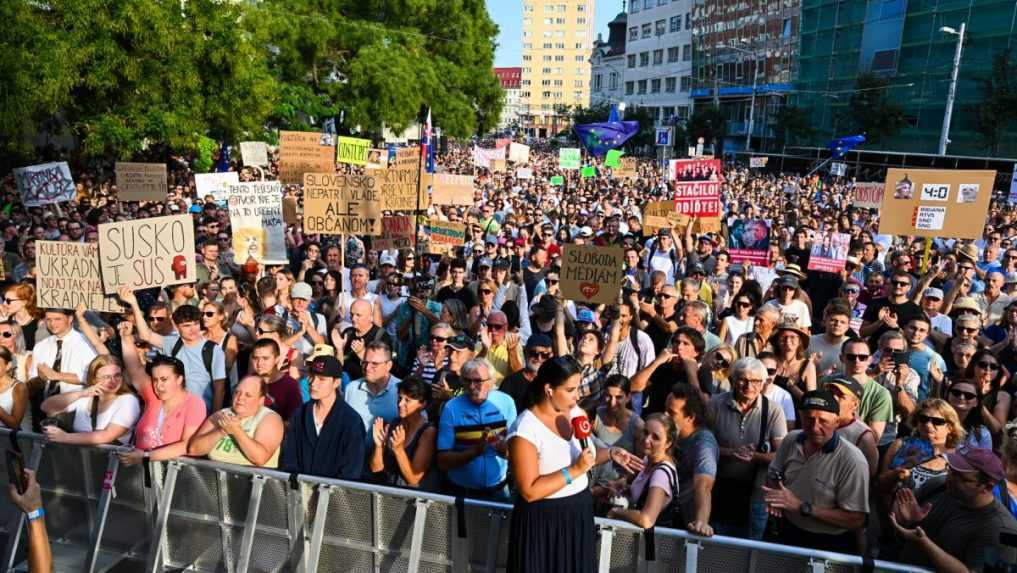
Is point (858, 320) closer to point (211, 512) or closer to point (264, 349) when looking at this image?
point (264, 349)

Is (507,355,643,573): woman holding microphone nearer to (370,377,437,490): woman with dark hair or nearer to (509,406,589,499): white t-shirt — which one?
(509,406,589,499): white t-shirt

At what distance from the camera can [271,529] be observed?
4.15m

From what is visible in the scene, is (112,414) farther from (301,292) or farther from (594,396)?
(594,396)

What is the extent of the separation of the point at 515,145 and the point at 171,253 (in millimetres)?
17896

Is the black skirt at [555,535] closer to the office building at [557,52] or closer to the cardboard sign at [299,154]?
the cardboard sign at [299,154]

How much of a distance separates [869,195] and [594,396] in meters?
12.1

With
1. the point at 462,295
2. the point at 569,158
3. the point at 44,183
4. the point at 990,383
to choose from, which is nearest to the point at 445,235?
→ the point at 462,295

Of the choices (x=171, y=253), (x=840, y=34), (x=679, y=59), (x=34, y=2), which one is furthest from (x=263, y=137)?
(x=679, y=59)

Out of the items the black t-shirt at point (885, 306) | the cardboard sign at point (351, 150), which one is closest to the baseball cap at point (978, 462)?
the black t-shirt at point (885, 306)

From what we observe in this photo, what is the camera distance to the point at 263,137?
2270 cm

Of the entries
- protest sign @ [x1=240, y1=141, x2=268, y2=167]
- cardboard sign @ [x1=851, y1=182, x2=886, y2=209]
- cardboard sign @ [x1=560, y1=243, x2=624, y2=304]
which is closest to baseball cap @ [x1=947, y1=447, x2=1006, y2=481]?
cardboard sign @ [x1=560, y1=243, x2=624, y2=304]

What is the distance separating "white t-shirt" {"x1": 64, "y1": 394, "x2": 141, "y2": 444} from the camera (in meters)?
4.69

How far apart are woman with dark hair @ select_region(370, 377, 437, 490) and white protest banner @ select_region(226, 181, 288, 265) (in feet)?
18.2

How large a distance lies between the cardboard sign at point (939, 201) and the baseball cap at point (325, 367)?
746 cm
